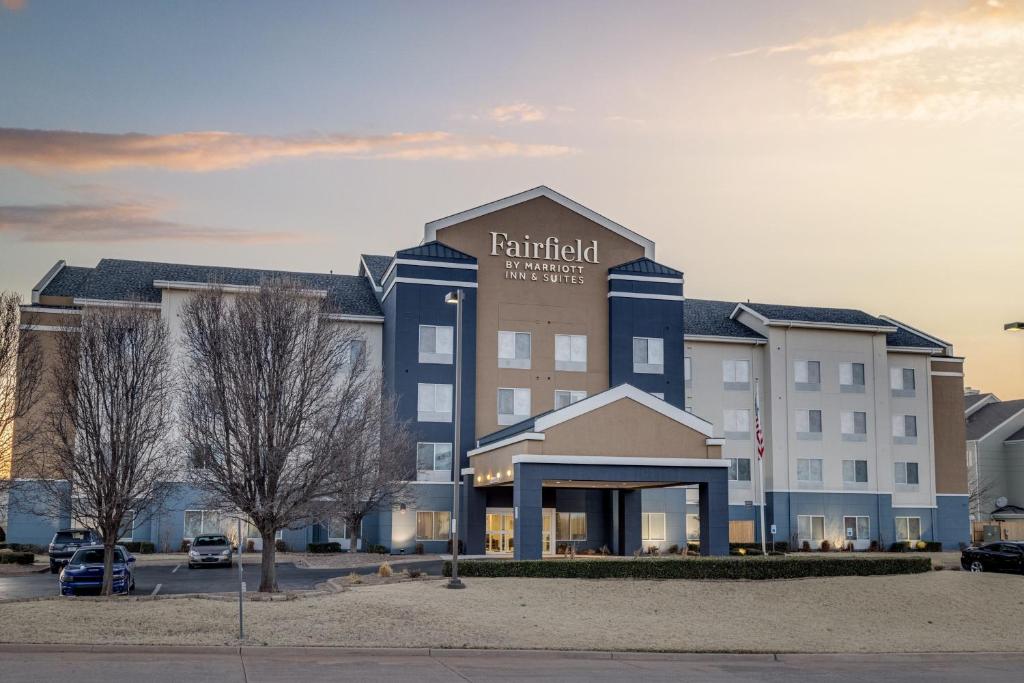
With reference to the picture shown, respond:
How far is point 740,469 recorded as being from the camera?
64062 mm

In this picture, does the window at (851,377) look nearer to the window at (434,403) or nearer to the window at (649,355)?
the window at (649,355)

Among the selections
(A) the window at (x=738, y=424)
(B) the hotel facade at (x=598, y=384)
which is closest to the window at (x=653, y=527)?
(B) the hotel facade at (x=598, y=384)

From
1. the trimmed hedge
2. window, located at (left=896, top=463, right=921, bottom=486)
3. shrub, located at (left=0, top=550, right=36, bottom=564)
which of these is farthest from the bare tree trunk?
window, located at (left=896, top=463, right=921, bottom=486)

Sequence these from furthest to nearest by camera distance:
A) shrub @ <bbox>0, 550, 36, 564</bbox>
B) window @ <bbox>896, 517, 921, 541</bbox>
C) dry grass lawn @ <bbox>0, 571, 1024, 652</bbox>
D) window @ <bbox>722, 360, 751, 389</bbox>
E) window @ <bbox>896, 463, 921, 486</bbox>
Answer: window @ <bbox>896, 463, 921, 486</bbox> < window @ <bbox>896, 517, 921, 541</bbox> < window @ <bbox>722, 360, 751, 389</bbox> < shrub @ <bbox>0, 550, 36, 564</bbox> < dry grass lawn @ <bbox>0, 571, 1024, 652</bbox>

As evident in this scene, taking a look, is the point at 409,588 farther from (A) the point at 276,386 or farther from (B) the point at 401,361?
(B) the point at 401,361

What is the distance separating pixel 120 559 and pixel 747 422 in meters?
41.5

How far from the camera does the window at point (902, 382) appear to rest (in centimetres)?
6800

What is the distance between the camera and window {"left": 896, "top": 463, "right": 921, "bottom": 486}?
220ft

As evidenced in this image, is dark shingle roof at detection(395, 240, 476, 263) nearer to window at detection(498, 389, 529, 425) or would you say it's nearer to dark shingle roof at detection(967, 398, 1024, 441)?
window at detection(498, 389, 529, 425)

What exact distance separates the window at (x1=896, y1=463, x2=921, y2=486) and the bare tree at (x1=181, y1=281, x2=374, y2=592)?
46.0 m

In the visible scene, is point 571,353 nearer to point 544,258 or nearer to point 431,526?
point 544,258

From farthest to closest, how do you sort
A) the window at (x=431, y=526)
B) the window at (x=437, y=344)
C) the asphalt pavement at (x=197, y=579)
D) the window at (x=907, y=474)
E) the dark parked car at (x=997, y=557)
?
the window at (x=907, y=474), the window at (x=437, y=344), the window at (x=431, y=526), the dark parked car at (x=997, y=557), the asphalt pavement at (x=197, y=579)

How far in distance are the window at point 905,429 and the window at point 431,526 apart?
→ 30802 mm

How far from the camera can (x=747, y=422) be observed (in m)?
64.7
